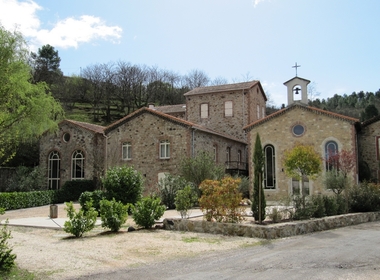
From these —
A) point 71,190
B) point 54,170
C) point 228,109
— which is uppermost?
point 228,109

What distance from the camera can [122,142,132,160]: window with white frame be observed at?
27.0 m

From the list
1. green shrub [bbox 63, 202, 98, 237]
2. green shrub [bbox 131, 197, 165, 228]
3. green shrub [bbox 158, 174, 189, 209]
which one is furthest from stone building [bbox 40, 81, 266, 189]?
green shrub [bbox 63, 202, 98, 237]

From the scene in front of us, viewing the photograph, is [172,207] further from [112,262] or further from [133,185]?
[112,262]

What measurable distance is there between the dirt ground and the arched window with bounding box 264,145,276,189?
13.7 meters

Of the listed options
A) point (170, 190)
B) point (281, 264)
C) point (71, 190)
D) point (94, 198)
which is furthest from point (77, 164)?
point (281, 264)

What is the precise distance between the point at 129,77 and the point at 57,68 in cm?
1280

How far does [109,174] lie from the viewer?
17.4 m

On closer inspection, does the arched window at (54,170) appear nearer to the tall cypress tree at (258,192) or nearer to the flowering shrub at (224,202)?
the flowering shrub at (224,202)

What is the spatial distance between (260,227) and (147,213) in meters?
4.04

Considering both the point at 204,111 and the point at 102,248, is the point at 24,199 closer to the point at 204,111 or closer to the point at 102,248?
the point at 102,248

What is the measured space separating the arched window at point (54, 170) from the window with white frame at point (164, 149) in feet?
30.4

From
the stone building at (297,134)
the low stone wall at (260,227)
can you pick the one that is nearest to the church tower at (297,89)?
the stone building at (297,134)

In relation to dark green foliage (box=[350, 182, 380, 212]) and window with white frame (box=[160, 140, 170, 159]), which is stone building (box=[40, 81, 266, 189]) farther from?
dark green foliage (box=[350, 182, 380, 212])

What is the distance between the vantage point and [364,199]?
56.1 ft
